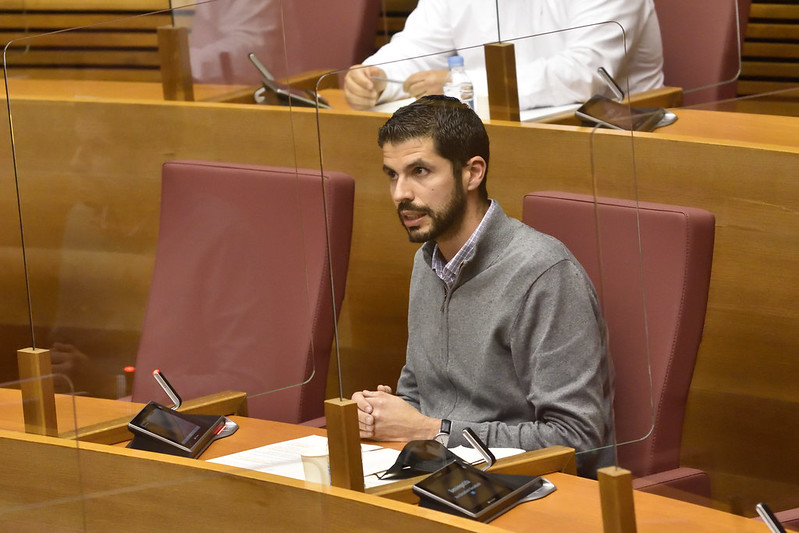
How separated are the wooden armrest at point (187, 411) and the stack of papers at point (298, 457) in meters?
0.12

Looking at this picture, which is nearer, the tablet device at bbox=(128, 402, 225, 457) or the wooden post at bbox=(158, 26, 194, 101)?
the tablet device at bbox=(128, 402, 225, 457)

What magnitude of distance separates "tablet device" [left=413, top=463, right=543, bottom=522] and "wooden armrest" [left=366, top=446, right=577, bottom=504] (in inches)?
0.4

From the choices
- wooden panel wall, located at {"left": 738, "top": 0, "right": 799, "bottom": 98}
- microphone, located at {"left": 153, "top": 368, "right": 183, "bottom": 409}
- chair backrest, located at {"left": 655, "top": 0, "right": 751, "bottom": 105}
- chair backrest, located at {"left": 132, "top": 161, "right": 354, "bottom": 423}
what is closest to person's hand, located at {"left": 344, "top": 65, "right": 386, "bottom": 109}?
chair backrest, located at {"left": 132, "top": 161, "right": 354, "bottom": 423}

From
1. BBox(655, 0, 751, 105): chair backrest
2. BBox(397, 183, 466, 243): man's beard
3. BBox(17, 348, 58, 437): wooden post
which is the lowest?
BBox(17, 348, 58, 437): wooden post

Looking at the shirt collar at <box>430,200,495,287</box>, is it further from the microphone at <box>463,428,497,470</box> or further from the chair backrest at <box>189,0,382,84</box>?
the chair backrest at <box>189,0,382,84</box>

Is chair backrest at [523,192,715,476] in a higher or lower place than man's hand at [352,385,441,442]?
higher

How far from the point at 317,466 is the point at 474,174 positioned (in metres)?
0.30

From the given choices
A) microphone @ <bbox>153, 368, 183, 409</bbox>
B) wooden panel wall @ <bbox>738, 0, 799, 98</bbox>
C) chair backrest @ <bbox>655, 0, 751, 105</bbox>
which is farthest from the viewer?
wooden panel wall @ <bbox>738, 0, 799, 98</bbox>

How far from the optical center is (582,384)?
102 cm

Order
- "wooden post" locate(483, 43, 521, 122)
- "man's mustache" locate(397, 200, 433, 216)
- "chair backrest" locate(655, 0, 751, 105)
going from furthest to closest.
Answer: "chair backrest" locate(655, 0, 751, 105), "wooden post" locate(483, 43, 521, 122), "man's mustache" locate(397, 200, 433, 216)

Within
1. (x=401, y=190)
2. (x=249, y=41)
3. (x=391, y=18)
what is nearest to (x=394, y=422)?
(x=401, y=190)

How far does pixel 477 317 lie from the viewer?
42.9 inches

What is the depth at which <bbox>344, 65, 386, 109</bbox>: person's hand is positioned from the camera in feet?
3.62

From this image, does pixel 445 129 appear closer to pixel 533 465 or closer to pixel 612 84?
pixel 612 84
